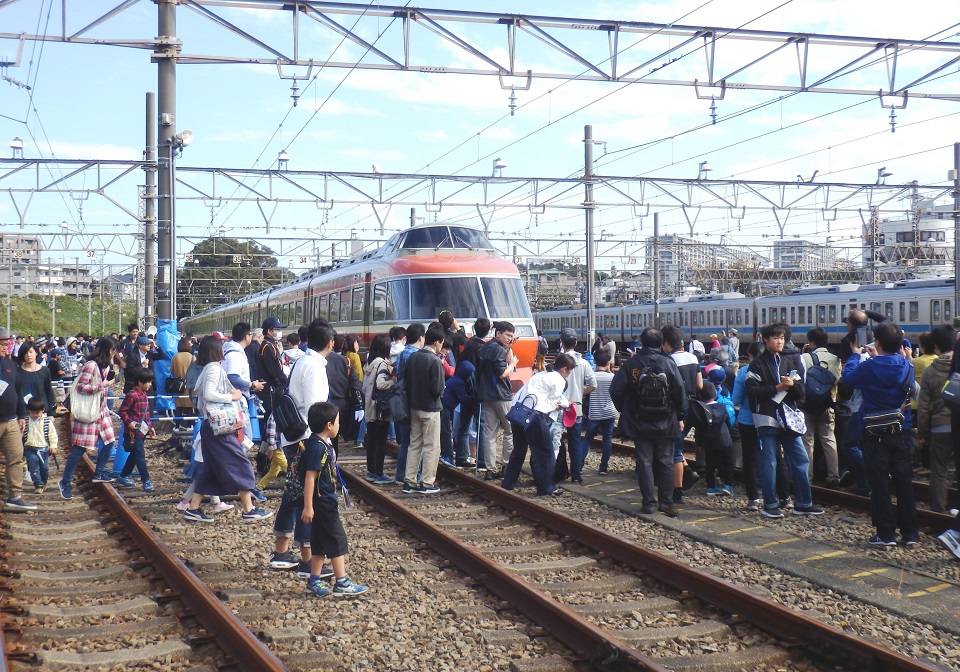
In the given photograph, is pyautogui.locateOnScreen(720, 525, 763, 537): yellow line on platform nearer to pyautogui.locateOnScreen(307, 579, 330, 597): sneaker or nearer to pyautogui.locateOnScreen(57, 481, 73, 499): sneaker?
pyautogui.locateOnScreen(307, 579, 330, 597): sneaker

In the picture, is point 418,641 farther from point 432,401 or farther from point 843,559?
point 432,401

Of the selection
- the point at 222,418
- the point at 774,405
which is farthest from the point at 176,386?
the point at 774,405

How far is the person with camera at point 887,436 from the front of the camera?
8.16 metres

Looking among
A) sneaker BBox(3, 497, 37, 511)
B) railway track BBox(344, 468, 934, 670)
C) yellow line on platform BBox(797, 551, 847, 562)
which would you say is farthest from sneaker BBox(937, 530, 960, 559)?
sneaker BBox(3, 497, 37, 511)

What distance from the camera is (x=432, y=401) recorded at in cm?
1068

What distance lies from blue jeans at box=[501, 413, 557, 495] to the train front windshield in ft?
23.3

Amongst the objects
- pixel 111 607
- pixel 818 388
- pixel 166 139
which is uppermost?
pixel 166 139

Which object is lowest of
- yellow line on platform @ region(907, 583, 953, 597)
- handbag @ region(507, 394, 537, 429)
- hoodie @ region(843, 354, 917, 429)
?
yellow line on platform @ region(907, 583, 953, 597)

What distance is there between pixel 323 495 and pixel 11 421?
498cm

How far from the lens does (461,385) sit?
12.1m

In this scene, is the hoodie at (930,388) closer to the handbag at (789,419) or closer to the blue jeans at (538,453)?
the handbag at (789,419)

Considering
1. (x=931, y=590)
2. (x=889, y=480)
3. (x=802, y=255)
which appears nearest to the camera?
(x=931, y=590)

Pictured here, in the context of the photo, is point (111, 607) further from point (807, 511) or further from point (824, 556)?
point (807, 511)

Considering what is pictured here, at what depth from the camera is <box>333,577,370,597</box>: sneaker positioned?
6.93m
